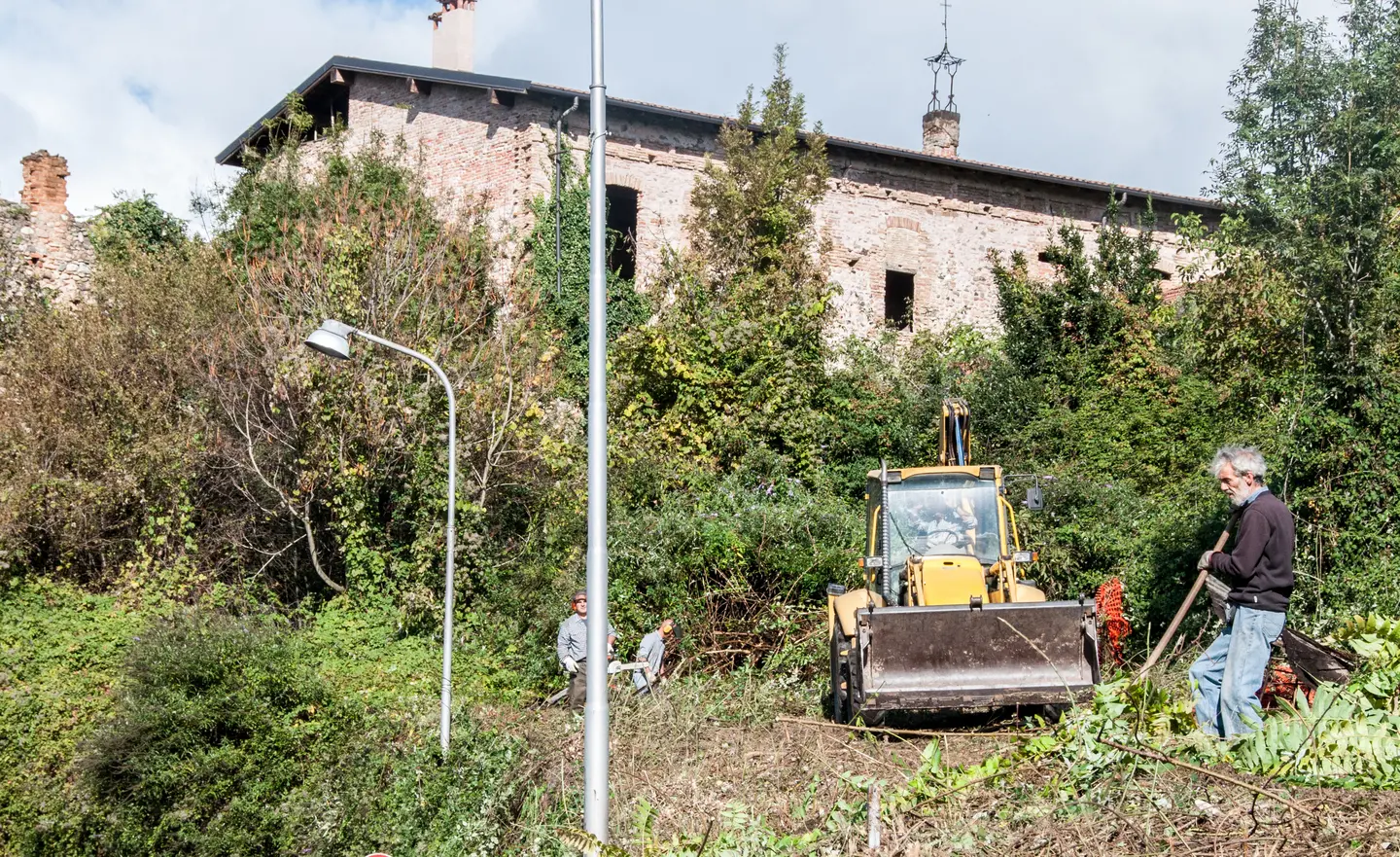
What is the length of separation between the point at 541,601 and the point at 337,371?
16.4 ft

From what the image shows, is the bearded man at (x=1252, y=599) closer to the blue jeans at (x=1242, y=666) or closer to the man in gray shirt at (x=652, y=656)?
the blue jeans at (x=1242, y=666)

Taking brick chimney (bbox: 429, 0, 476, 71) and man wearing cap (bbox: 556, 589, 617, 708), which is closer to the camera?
man wearing cap (bbox: 556, 589, 617, 708)

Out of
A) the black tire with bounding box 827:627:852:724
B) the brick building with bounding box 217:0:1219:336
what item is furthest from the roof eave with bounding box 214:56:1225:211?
the black tire with bounding box 827:627:852:724

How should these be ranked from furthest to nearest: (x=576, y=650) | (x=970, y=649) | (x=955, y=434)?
(x=955, y=434) → (x=576, y=650) → (x=970, y=649)

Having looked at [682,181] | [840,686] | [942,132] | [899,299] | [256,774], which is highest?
[942,132]

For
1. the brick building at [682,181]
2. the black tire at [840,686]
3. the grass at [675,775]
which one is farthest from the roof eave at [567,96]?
the black tire at [840,686]

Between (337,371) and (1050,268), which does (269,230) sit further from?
(1050,268)

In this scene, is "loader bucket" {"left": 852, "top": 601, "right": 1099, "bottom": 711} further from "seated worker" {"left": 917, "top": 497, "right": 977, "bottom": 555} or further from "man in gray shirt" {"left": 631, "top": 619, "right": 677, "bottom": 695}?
"man in gray shirt" {"left": 631, "top": 619, "right": 677, "bottom": 695}

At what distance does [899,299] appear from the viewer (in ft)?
91.6

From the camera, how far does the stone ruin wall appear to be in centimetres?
2347

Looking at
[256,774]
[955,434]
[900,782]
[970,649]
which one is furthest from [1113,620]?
[256,774]

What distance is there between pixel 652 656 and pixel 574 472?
18.1 feet

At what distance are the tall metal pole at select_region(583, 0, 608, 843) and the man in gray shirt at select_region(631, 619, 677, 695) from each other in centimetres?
428

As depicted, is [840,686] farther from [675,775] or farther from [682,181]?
[682,181]
